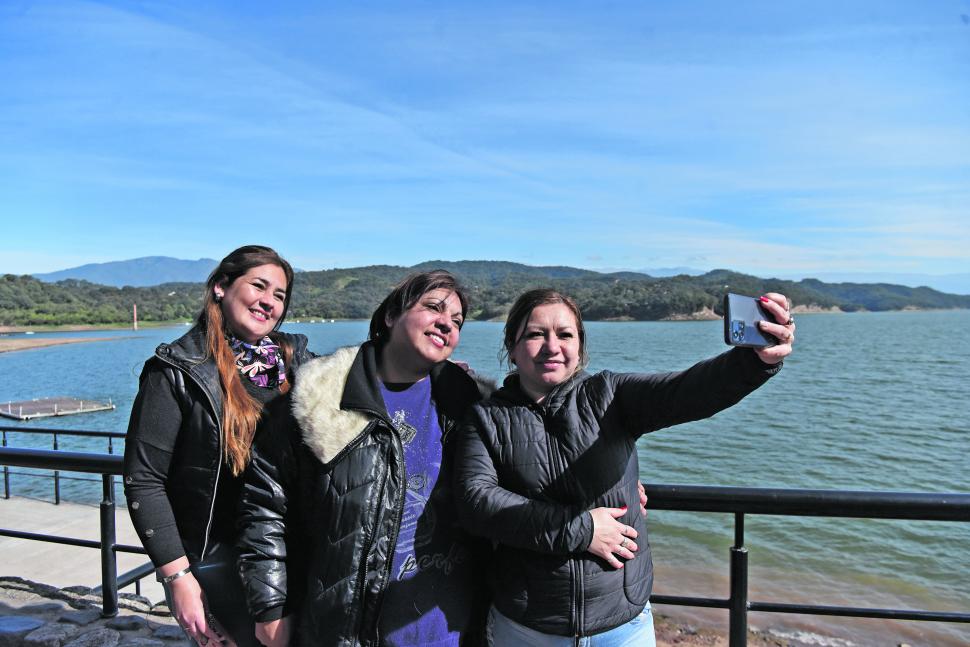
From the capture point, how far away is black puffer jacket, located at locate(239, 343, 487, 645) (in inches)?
71.4

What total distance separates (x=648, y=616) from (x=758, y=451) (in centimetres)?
2168

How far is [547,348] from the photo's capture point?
Answer: 6.39 ft

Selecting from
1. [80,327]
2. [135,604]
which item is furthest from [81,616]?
[80,327]

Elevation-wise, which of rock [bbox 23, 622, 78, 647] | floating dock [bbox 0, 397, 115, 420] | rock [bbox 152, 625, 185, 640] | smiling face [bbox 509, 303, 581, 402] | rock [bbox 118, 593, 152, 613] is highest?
smiling face [bbox 509, 303, 581, 402]

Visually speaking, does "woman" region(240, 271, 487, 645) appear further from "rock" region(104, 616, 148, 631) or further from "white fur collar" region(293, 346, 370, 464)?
"rock" region(104, 616, 148, 631)

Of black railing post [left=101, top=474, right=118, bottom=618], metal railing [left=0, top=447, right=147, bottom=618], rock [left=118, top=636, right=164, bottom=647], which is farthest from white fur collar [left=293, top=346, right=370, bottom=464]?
rock [left=118, top=636, right=164, bottom=647]

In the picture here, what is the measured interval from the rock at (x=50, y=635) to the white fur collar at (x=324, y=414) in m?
2.17

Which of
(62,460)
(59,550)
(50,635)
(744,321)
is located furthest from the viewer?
(59,550)

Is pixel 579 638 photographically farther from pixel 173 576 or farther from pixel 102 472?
pixel 102 472

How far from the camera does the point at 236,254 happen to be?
7.38ft

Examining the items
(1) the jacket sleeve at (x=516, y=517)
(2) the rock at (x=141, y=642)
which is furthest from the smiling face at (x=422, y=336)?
(2) the rock at (x=141, y=642)

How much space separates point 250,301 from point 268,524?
0.75 meters

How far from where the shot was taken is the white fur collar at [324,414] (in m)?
1.82

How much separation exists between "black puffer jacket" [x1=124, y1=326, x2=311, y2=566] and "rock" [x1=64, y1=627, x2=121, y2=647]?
1.51 m
